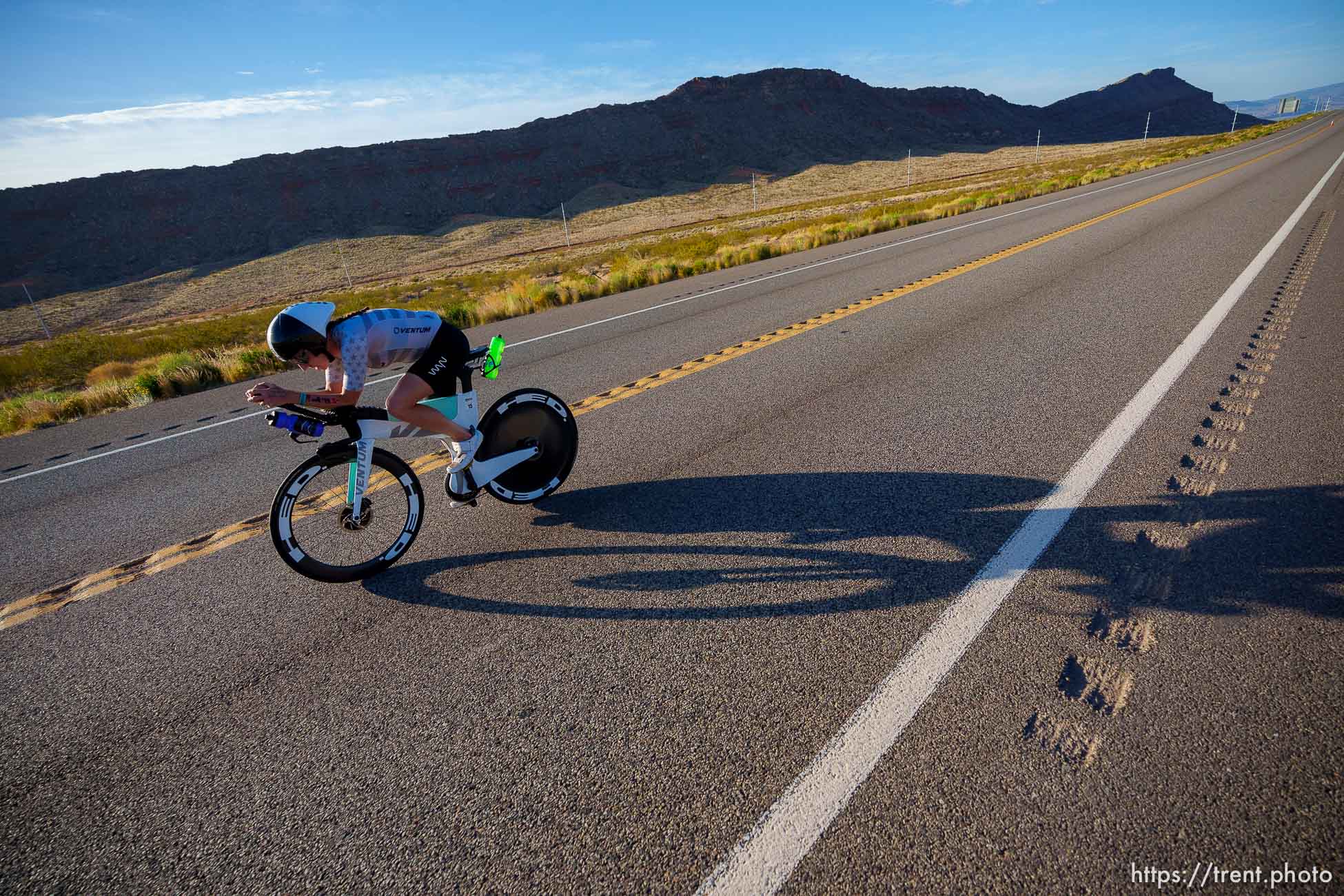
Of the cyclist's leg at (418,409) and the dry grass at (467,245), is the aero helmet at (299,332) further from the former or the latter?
the dry grass at (467,245)

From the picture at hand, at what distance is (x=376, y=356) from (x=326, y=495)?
4.81 ft

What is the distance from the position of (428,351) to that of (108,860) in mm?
2676

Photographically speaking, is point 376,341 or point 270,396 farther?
point 376,341

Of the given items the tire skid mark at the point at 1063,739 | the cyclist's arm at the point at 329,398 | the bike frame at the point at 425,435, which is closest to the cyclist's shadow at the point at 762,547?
the bike frame at the point at 425,435

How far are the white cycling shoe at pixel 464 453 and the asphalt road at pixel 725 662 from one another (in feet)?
1.42

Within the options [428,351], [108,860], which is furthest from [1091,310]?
[108,860]

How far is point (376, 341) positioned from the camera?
11.8 ft

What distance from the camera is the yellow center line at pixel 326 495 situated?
383 cm

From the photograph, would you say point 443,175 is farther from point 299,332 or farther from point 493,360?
point 299,332

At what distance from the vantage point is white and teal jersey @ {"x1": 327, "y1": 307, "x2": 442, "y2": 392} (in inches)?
135

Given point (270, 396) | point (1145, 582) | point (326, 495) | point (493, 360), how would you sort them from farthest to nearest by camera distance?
point (326, 495)
point (493, 360)
point (270, 396)
point (1145, 582)

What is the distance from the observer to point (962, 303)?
358 inches

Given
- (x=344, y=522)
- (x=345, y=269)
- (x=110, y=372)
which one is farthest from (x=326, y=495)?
(x=345, y=269)

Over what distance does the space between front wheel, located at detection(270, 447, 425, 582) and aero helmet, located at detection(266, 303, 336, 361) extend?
0.60 meters
